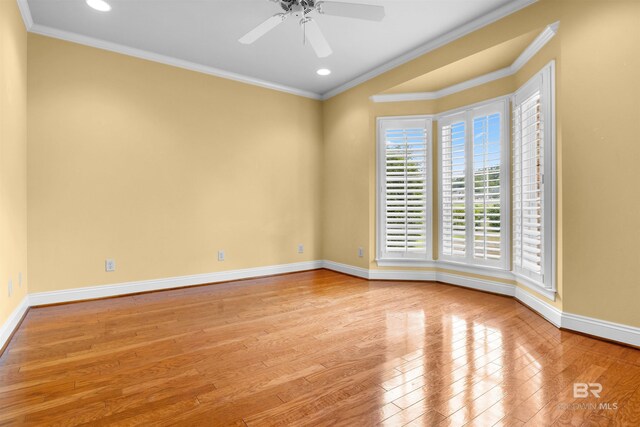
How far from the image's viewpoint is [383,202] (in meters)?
4.50

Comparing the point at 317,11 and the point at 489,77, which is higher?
the point at 317,11

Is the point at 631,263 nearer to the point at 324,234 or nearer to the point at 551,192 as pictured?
the point at 551,192

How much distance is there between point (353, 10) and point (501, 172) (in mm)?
2338

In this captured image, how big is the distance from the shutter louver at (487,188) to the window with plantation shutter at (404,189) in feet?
1.93

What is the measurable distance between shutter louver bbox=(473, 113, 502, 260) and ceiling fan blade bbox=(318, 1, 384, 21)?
1971 millimetres

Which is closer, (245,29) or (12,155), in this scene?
(12,155)

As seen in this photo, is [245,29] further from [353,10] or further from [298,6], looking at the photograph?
[353,10]

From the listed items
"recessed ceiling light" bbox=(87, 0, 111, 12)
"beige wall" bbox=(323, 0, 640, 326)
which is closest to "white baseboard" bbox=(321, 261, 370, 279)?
"beige wall" bbox=(323, 0, 640, 326)

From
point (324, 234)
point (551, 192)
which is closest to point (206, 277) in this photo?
point (324, 234)

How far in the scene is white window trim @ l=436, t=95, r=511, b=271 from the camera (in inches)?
142

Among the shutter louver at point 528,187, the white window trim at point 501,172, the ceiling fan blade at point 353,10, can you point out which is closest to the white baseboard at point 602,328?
the shutter louver at point 528,187

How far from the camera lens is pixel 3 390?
1794 millimetres

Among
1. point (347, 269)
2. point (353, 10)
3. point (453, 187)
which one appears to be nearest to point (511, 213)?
point (453, 187)

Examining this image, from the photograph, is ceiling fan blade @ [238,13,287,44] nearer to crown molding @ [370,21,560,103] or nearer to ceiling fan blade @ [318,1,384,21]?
ceiling fan blade @ [318,1,384,21]
